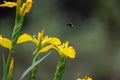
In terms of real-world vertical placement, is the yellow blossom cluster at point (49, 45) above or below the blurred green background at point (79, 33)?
above

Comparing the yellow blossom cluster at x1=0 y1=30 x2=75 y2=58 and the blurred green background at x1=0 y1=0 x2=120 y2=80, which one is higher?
the yellow blossom cluster at x1=0 y1=30 x2=75 y2=58

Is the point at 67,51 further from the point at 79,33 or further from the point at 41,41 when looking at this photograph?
the point at 79,33

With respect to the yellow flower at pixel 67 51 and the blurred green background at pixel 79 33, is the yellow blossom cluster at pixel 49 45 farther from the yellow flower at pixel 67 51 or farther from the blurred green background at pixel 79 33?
the blurred green background at pixel 79 33

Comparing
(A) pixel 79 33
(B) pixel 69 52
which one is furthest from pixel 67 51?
(A) pixel 79 33

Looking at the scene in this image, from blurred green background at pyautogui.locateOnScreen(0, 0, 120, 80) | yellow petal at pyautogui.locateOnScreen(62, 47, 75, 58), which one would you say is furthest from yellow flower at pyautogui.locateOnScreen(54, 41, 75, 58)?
blurred green background at pyautogui.locateOnScreen(0, 0, 120, 80)

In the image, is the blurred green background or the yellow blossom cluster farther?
the blurred green background

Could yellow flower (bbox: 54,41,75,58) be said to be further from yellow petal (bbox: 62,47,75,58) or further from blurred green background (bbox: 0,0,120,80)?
blurred green background (bbox: 0,0,120,80)

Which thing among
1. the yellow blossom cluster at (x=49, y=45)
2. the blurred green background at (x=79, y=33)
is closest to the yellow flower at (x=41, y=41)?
the yellow blossom cluster at (x=49, y=45)

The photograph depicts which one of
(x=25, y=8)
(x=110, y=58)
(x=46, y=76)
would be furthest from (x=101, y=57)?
(x=25, y=8)
